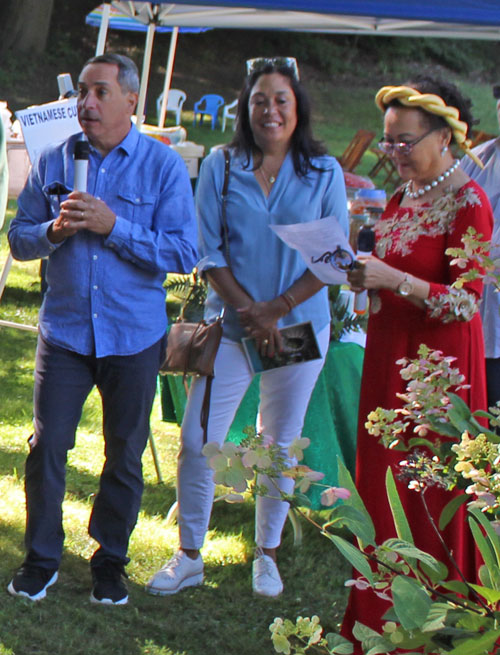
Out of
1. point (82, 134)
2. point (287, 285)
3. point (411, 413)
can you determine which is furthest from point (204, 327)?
point (411, 413)

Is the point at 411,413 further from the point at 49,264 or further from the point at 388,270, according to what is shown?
the point at 49,264

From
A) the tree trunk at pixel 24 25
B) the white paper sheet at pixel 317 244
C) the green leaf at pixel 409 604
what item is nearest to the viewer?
the green leaf at pixel 409 604

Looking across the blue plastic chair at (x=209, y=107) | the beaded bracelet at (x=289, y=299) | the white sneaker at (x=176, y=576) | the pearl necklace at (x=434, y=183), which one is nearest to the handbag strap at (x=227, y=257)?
the beaded bracelet at (x=289, y=299)

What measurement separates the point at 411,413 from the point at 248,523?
277cm

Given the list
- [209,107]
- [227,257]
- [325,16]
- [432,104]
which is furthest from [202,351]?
[209,107]

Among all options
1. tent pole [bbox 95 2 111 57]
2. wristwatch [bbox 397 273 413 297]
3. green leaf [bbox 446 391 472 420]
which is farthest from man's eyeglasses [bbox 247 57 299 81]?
green leaf [bbox 446 391 472 420]

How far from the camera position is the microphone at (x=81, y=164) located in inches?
109

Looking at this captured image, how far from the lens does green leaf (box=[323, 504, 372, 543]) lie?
1.04 metres

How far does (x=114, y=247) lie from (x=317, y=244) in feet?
2.07

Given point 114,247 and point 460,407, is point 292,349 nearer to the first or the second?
point 114,247

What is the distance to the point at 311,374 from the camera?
3285 millimetres

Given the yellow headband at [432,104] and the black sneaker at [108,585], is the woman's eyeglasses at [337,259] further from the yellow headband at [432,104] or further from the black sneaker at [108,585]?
the black sneaker at [108,585]

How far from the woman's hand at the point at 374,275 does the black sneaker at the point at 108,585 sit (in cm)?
130

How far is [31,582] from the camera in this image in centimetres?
313
